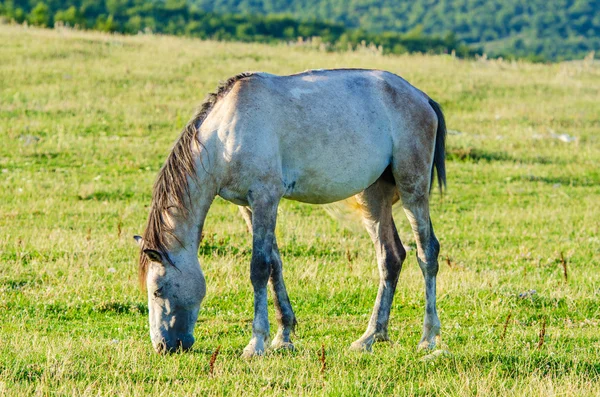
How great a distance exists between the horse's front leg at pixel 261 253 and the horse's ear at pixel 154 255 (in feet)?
2.50

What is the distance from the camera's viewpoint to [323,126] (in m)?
7.34

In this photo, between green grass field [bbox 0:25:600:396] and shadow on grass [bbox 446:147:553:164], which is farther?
Answer: shadow on grass [bbox 446:147:553:164]

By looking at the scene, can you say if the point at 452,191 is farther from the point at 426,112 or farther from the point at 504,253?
the point at 426,112

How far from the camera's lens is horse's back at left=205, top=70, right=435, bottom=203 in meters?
6.95

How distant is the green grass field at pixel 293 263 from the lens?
6.18m

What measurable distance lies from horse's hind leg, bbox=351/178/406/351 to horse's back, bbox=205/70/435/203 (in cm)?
48

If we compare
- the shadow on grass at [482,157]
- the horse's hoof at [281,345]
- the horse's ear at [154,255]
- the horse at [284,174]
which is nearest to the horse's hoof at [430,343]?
the horse at [284,174]

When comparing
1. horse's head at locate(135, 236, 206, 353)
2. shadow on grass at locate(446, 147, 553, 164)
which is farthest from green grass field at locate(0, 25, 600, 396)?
horse's head at locate(135, 236, 206, 353)

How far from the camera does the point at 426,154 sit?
7941 millimetres

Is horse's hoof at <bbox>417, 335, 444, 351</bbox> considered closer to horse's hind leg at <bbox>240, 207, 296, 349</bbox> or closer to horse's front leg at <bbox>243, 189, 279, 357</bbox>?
horse's hind leg at <bbox>240, 207, 296, 349</bbox>

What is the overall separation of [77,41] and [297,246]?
2034 centimetres

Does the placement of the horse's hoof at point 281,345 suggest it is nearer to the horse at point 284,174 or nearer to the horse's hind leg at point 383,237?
the horse at point 284,174

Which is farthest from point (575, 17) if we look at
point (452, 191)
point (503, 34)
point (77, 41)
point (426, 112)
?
point (426, 112)

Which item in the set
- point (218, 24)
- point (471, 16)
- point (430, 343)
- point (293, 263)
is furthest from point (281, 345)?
point (471, 16)
